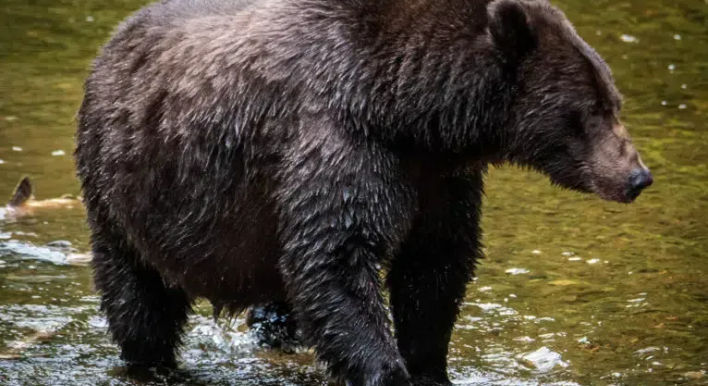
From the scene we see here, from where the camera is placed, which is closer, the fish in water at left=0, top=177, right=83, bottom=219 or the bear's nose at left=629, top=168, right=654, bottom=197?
the bear's nose at left=629, top=168, right=654, bottom=197

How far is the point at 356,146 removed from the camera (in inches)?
218

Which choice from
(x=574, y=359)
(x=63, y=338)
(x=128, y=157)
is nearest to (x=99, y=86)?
(x=128, y=157)

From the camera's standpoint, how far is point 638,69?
475 inches

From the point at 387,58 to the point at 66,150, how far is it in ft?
16.7

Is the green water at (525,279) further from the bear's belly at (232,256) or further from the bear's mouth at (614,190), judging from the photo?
the bear's mouth at (614,190)

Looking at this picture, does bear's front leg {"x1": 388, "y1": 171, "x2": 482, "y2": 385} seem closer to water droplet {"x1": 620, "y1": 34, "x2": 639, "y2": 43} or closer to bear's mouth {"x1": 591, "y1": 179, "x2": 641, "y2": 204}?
bear's mouth {"x1": 591, "y1": 179, "x2": 641, "y2": 204}

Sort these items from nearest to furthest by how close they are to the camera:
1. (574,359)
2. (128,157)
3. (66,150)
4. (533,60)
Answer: (533,60) → (128,157) → (574,359) → (66,150)

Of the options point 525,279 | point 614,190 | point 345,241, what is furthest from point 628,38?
point 345,241

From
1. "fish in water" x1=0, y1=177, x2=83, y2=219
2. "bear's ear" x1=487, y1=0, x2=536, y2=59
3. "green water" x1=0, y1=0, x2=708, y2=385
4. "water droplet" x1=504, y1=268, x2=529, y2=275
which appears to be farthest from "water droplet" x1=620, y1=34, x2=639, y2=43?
"bear's ear" x1=487, y1=0, x2=536, y2=59

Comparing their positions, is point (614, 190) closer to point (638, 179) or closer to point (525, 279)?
point (638, 179)

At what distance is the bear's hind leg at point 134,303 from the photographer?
6.57 m

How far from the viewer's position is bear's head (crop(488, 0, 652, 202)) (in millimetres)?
5469

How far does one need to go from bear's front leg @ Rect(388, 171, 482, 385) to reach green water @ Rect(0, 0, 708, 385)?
347 millimetres

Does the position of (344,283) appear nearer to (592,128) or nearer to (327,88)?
(327,88)
